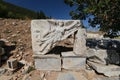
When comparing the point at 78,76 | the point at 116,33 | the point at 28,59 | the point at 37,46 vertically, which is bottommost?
the point at 78,76

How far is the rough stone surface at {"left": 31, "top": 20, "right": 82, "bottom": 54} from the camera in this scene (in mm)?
6270

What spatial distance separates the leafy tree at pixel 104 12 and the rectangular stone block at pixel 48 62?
1799 mm

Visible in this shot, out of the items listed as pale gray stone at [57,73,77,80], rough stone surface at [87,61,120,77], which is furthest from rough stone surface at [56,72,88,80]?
rough stone surface at [87,61,120,77]

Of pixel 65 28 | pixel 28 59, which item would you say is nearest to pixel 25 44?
pixel 28 59

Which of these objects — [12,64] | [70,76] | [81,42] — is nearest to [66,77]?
[70,76]

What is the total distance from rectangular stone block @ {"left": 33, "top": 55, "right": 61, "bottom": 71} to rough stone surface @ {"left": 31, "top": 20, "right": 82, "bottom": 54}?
0.82 feet

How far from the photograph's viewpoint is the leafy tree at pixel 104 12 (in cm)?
478

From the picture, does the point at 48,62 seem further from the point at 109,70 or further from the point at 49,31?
the point at 109,70

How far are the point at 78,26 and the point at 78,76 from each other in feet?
6.00

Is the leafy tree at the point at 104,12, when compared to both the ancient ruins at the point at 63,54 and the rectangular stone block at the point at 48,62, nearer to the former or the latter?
the ancient ruins at the point at 63,54

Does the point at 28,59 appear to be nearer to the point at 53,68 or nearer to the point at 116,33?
the point at 53,68

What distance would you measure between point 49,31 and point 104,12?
7.34 ft

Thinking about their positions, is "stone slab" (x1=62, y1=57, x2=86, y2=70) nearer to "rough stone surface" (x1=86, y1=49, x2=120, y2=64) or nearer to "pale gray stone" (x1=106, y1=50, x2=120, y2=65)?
"rough stone surface" (x1=86, y1=49, x2=120, y2=64)

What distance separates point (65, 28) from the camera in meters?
6.32
